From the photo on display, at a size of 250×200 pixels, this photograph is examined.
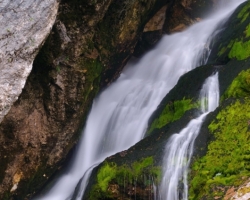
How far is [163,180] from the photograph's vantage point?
28.1 feet

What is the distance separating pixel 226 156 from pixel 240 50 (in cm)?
645

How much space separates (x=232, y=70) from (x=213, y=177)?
548 cm

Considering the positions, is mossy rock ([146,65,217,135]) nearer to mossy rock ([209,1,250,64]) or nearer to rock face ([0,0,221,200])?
mossy rock ([209,1,250,64])

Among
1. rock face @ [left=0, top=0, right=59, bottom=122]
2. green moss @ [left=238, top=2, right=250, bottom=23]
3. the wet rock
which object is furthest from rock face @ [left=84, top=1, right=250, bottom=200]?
the wet rock

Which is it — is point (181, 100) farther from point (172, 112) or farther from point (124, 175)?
point (124, 175)

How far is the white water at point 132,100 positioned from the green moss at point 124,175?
1377mm

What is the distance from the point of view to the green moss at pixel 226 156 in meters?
7.29

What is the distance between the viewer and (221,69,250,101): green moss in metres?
10.1

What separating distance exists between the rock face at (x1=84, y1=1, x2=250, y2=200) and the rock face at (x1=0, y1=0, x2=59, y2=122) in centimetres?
362

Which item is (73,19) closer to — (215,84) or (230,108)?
(215,84)

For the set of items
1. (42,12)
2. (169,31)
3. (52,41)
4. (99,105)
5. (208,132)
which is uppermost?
(42,12)

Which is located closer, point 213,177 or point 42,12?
point 213,177

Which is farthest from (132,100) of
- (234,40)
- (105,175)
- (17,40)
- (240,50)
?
(17,40)

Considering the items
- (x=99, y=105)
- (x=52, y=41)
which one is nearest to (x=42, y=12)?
(x=52, y=41)
